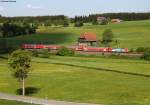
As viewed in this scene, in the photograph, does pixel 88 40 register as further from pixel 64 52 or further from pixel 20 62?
pixel 20 62

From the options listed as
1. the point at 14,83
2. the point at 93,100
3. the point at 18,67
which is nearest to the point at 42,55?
the point at 14,83

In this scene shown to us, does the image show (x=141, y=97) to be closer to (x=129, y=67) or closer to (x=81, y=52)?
(x=129, y=67)

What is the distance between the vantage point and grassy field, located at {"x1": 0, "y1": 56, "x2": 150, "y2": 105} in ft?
211

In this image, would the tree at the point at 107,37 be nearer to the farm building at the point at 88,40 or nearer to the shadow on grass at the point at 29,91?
the farm building at the point at 88,40

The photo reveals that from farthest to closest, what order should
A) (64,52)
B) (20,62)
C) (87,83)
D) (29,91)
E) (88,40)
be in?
(88,40) < (64,52) < (87,83) < (29,91) < (20,62)

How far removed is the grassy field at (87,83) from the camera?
64250 mm

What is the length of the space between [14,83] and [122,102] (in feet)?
94.7

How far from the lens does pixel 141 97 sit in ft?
207

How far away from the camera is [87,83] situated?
79312mm

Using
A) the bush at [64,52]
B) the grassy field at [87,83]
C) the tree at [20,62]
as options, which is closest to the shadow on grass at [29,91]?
the grassy field at [87,83]

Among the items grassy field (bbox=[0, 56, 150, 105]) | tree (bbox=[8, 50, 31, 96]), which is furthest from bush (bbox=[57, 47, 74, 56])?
tree (bbox=[8, 50, 31, 96])

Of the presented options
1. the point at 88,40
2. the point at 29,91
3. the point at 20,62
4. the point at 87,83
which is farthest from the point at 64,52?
the point at 20,62

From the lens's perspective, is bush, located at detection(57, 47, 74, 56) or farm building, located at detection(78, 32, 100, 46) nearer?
bush, located at detection(57, 47, 74, 56)

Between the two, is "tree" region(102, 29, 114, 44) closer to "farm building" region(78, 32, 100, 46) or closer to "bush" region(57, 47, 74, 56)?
"farm building" region(78, 32, 100, 46)
